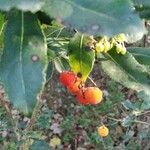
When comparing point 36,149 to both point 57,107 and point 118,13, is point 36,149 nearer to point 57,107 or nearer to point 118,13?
point 118,13

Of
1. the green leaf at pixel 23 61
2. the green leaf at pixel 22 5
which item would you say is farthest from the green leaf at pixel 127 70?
the green leaf at pixel 22 5

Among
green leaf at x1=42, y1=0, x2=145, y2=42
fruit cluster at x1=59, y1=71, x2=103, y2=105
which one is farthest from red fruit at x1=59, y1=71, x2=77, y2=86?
green leaf at x1=42, y1=0, x2=145, y2=42

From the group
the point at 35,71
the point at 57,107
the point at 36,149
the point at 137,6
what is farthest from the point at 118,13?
the point at 57,107

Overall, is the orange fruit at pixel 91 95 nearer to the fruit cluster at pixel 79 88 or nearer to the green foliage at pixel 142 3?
the fruit cluster at pixel 79 88

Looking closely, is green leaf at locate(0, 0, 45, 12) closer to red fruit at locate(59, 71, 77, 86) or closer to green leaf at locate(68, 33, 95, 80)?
green leaf at locate(68, 33, 95, 80)

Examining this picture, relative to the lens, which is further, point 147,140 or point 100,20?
point 147,140

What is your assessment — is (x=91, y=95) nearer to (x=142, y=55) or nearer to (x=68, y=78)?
(x=68, y=78)
